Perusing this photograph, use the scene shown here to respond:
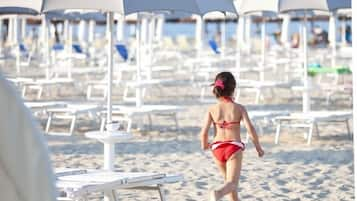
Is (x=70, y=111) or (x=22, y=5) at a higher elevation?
(x=22, y=5)

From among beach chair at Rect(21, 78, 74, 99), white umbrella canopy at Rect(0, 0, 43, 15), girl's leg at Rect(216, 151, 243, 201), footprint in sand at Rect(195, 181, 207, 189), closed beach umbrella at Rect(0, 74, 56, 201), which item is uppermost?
white umbrella canopy at Rect(0, 0, 43, 15)

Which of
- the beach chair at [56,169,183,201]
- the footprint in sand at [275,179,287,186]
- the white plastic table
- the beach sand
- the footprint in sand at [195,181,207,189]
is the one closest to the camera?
the beach chair at [56,169,183,201]

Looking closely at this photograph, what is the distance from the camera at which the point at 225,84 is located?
5.78 meters

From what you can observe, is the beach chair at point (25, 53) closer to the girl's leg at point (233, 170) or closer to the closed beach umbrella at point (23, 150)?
the girl's leg at point (233, 170)

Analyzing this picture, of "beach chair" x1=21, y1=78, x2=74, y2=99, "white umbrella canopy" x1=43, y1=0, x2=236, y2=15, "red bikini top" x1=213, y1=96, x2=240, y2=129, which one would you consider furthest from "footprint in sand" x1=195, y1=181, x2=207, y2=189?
"beach chair" x1=21, y1=78, x2=74, y2=99

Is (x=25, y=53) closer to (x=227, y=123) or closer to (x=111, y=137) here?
(x=111, y=137)

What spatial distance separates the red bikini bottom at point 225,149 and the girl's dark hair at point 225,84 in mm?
308

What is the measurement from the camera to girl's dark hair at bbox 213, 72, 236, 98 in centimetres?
574

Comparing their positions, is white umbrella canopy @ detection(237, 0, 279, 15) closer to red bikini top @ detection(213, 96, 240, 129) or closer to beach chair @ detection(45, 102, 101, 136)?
beach chair @ detection(45, 102, 101, 136)

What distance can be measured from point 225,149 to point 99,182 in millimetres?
976

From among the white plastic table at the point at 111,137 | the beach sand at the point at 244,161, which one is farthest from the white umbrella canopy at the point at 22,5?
the white plastic table at the point at 111,137

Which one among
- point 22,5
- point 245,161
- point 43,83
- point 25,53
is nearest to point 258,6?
point 245,161

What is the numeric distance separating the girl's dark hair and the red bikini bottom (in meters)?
0.31

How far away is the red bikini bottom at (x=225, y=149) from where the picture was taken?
5.82 m
